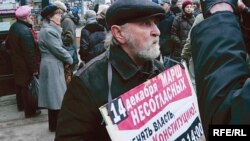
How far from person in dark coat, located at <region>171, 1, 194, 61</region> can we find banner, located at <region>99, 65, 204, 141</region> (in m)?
5.48

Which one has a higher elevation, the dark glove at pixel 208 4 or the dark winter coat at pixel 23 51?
the dark glove at pixel 208 4

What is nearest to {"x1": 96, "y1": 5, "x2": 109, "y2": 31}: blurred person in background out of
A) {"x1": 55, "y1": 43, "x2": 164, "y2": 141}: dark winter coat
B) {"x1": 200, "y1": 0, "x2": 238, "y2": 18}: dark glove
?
{"x1": 55, "y1": 43, "x2": 164, "y2": 141}: dark winter coat

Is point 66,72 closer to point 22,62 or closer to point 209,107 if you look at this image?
point 22,62

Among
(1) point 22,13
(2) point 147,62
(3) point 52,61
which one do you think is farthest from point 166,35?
(2) point 147,62

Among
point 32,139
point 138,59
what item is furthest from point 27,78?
point 138,59

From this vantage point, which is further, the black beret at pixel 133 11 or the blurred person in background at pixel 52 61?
the blurred person in background at pixel 52 61

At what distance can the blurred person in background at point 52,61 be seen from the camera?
547 centimetres

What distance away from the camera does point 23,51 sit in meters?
6.10

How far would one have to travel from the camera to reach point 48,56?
5598mm

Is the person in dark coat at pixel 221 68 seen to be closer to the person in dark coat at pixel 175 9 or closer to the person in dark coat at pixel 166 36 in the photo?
the person in dark coat at pixel 166 36

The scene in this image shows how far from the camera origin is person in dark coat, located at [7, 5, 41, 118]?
604cm

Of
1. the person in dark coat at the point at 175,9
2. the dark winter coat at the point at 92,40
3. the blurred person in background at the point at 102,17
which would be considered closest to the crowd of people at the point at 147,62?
the dark winter coat at the point at 92,40

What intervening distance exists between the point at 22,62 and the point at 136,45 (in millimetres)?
4256

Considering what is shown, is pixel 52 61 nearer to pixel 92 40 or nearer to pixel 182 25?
pixel 92 40
